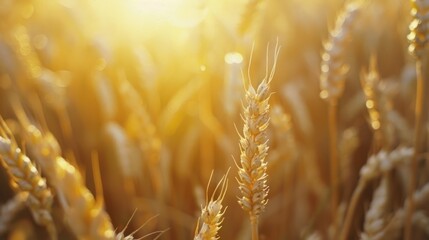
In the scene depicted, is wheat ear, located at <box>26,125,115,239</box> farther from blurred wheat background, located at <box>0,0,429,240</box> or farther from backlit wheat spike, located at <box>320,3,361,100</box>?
backlit wheat spike, located at <box>320,3,361,100</box>

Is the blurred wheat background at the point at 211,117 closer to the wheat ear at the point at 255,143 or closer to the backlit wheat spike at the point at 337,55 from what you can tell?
the backlit wheat spike at the point at 337,55

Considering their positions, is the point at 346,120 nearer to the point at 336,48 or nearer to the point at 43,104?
the point at 336,48

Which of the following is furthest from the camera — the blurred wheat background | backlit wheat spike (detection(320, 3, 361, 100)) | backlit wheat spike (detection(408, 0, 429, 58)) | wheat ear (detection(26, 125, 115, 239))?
the blurred wheat background

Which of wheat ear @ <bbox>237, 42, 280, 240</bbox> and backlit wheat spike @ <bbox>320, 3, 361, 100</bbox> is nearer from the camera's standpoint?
wheat ear @ <bbox>237, 42, 280, 240</bbox>

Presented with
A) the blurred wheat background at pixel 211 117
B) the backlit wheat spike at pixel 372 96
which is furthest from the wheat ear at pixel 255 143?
the backlit wheat spike at pixel 372 96

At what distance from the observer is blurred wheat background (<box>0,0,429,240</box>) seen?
1.38 metres

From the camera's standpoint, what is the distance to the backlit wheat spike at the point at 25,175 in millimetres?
863

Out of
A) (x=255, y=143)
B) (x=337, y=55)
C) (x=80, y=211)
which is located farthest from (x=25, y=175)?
(x=337, y=55)

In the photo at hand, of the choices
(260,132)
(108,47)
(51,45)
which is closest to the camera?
(260,132)

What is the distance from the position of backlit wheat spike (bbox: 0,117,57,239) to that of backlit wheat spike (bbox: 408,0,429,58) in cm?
77

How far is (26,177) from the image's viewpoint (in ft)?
2.94

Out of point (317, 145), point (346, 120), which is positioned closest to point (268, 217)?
point (317, 145)

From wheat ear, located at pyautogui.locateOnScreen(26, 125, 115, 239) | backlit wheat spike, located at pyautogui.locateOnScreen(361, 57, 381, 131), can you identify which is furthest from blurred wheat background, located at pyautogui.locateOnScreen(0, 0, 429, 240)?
wheat ear, located at pyautogui.locateOnScreen(26, 125, 115, 239)

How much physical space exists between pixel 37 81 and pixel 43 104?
0.64m
